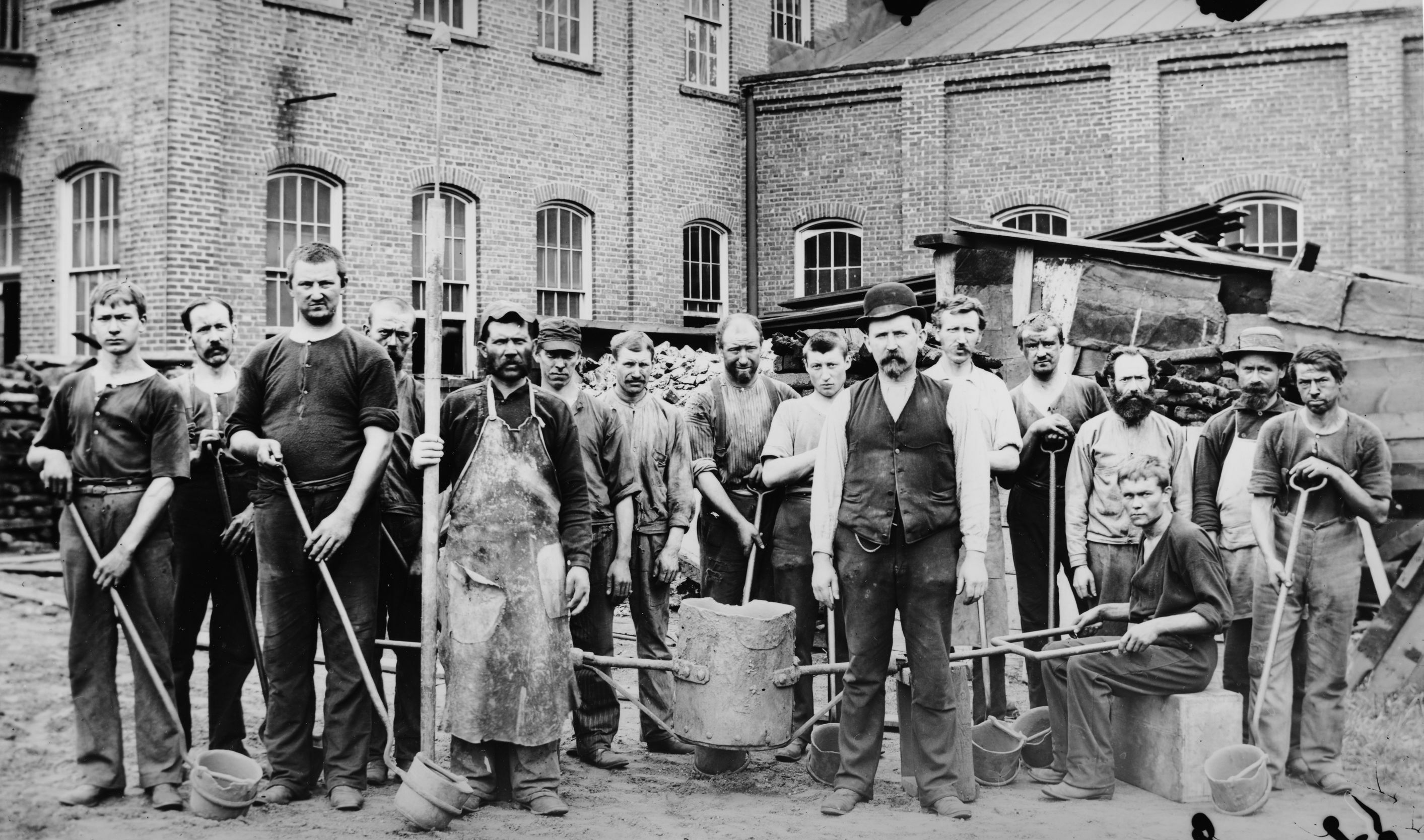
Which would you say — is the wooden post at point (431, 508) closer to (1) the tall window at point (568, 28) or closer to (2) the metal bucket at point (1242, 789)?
(2) the metal bucket at point (1242, 789)

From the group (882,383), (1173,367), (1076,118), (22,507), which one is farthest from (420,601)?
(1076,118)

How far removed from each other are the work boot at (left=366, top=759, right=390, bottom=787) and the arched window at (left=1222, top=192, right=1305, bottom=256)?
14057mm

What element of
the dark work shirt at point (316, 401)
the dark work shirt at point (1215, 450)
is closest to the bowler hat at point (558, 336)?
the dark work shirt at point (316, 401)

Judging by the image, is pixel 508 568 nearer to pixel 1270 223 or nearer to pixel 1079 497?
pixel 1079 497

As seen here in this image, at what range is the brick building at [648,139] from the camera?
14.7 meters

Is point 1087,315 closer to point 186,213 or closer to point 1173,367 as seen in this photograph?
point 1173,367

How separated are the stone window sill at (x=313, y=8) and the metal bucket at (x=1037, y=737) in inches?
481

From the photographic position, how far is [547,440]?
5645 millimetres

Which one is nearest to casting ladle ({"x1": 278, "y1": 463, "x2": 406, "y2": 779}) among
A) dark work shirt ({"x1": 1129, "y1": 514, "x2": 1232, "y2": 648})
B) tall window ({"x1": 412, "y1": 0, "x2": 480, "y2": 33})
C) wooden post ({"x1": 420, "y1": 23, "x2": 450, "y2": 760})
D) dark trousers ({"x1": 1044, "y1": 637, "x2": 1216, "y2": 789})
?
wooden post ({"x1": 420, "y1": 23, "x2": 450, "y2": 760})

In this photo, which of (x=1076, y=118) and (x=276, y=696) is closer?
(x=276, y=696)

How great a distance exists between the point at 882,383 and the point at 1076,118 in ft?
44.6

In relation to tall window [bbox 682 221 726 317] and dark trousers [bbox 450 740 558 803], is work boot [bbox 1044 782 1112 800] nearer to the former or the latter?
dark trousers [bbox 450 740 558 803]

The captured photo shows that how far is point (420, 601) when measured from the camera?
6.14 metres

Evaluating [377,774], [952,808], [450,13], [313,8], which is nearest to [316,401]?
[377,774]
